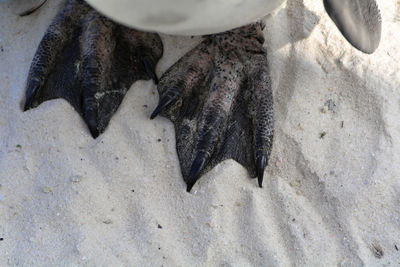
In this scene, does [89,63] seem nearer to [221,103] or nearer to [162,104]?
[162,104]

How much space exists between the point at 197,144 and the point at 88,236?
0.45 m

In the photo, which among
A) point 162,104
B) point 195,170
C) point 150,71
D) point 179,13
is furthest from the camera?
point 150,71

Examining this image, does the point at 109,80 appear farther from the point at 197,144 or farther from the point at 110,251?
the point at 110,251

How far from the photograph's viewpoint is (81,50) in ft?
5.82

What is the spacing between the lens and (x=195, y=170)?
153 cm

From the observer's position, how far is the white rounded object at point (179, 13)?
104 cm

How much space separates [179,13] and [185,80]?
641 mm

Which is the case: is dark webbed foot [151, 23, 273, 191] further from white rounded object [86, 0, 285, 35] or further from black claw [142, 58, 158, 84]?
white rounded object [86, 0, 285, 35]

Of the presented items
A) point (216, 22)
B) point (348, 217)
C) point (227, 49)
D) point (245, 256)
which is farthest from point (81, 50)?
point (348, 217)

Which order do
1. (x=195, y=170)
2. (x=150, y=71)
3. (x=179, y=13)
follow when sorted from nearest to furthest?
(x=179, y=13) < (x=195, y=170) < (x=150, y=71)

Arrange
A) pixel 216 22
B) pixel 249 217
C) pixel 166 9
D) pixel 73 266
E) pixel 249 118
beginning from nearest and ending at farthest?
pixel 166 9, pixel 216 22, pixel 73 266, pixel 249 217, pixel 249 118

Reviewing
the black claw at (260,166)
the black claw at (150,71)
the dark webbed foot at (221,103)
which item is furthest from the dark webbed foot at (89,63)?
the black claw at (260,166)

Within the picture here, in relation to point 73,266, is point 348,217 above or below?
above

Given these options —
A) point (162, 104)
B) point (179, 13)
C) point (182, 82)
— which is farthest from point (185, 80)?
point (179, 13)
